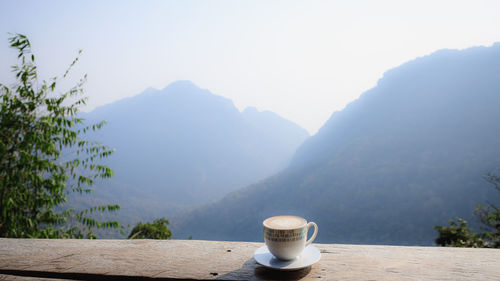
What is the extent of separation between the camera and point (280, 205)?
58.3m

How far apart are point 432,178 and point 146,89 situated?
17034 centimetres

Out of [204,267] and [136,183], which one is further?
[136,183]

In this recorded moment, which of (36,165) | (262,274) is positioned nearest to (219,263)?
(262,274)

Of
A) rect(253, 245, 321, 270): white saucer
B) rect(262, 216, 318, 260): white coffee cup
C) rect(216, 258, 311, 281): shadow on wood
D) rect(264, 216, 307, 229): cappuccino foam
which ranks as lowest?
rect(216, 258, 311, 281): shadow on wood

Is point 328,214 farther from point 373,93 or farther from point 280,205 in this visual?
point 373,93

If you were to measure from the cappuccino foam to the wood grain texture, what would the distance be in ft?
0.49

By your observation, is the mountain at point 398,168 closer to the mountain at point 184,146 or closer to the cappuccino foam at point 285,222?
the mountain at point 184,146

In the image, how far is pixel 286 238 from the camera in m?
0.93

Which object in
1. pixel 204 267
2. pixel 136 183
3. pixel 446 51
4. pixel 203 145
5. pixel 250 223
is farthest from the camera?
pixel 203 145

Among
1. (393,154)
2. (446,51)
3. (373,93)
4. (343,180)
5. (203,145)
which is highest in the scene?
(446,51)

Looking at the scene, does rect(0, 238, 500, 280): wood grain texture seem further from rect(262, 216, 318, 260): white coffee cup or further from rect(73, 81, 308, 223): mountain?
rect(73, 81, 308, 223): mountain

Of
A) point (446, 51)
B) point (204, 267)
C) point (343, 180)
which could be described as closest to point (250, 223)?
point (343, 180)

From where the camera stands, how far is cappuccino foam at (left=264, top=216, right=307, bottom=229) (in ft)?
3.21

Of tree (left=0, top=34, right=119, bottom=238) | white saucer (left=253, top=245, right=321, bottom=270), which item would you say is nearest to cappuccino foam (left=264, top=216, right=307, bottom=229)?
white saucer (left=253, top=245, right=321, bottom=270)
